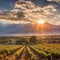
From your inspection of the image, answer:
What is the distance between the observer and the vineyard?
514 cm

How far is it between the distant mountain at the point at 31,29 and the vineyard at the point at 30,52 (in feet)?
1.06

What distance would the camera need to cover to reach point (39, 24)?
532 cm

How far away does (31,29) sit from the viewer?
5305 millimetres

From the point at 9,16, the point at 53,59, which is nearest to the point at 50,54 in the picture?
the point at 53,59

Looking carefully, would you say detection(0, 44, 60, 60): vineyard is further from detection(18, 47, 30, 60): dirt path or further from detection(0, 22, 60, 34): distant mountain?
detection(0, 22, 60, 34): distant mountain

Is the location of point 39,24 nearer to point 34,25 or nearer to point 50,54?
point 34,25

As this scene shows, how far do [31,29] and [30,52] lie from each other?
537mm

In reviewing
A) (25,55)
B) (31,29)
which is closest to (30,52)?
(25,55)

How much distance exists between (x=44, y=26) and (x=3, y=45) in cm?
104

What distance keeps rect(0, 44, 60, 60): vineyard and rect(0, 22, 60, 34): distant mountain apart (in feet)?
1.06

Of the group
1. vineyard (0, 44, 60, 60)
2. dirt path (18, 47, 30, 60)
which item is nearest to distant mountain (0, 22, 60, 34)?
vineyard (0, 44, 60, 60)

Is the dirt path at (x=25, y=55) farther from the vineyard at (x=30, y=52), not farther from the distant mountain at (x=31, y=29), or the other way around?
the distant mountain at (x=31, y=29)

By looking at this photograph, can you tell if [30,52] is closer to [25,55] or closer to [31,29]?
[25,55]

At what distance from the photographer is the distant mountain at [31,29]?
5.27 m
